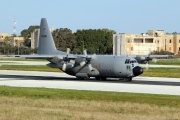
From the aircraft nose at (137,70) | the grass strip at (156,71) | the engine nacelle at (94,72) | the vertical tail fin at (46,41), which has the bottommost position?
the grass strip at (156,71)

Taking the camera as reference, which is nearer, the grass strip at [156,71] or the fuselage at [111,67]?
the fuselage at [111,67]

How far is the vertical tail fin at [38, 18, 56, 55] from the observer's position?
2484 inches

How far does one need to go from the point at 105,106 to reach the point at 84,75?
82.4ft

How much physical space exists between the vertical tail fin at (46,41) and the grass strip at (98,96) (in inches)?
874

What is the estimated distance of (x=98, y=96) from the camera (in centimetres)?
3653

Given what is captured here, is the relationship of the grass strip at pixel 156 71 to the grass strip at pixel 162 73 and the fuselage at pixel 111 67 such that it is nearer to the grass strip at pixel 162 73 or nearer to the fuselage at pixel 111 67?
the grass strip at pixel 162 73

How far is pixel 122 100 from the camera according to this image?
34.2 metres

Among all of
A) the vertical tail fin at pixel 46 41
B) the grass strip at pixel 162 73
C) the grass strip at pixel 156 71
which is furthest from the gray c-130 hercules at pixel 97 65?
the grass strip at pixel 156 71

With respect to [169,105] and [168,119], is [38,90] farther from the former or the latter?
[168,119]

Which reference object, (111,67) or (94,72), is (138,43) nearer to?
(94,72)

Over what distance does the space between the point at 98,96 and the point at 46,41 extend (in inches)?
1106

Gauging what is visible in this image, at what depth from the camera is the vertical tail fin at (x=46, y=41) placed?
6309 cm

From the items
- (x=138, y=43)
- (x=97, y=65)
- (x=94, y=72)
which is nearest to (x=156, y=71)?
(x=94, y=72)

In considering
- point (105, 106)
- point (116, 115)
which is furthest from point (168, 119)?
point (105, 106)
